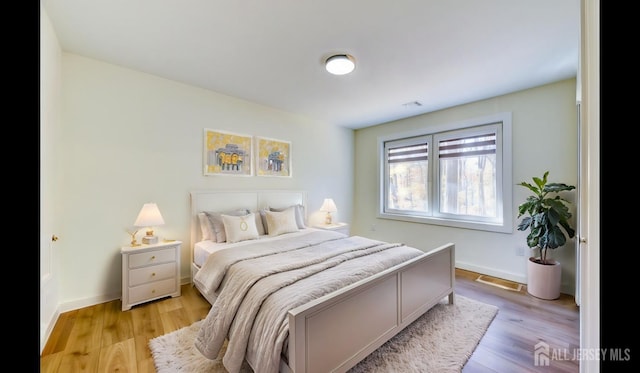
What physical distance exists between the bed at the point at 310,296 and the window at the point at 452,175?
1365mm

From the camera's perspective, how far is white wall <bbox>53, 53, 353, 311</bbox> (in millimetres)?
2354

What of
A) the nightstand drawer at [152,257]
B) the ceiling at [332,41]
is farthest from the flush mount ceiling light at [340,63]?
the nightstand drawer at [152,257]

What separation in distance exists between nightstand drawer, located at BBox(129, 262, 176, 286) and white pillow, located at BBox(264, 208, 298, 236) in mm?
1152

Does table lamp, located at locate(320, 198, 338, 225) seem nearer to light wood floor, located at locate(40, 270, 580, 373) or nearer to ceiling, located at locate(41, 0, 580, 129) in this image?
ceiling, located at locate(41, 0, 580, 129)

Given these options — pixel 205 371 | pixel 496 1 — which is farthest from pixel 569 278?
pixel 205 371

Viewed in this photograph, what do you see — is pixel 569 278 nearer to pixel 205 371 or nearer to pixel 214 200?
pixel 205 371

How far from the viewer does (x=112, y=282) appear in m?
2.56

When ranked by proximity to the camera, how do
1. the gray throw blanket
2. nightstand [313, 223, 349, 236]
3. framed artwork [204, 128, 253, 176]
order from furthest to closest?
nightstand [313, 223, 349, 236] < framed artwork [204, 128, 253, 176] < the gray throw blanket

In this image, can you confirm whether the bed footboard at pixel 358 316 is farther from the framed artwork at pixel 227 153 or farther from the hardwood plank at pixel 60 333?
the framed artwork at pixel 227 153

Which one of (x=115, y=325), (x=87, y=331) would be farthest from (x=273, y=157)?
(x=87, y=331)

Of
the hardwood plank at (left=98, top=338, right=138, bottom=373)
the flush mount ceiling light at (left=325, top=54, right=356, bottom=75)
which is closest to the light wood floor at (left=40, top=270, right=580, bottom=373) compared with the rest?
the hardwood plank at (left=98, top=338, right=138, bottom=373)

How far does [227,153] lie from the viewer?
3338 mm

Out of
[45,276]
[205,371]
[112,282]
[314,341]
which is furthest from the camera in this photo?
[112,282]
